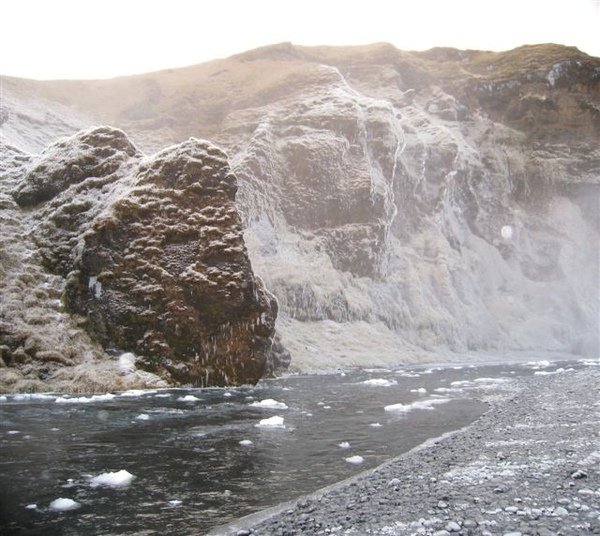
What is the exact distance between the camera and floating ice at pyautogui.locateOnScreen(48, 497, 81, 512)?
8.64 m

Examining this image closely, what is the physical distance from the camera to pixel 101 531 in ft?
25.6

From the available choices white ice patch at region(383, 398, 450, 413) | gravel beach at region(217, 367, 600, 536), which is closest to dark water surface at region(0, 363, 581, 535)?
white ice patch at region(383, 398, 450, 413)

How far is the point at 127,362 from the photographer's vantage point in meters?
26.9

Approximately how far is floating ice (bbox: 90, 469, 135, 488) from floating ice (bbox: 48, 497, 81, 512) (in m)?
1.04

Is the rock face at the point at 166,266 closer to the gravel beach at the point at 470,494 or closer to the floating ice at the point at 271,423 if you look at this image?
the floating ice at the point at 271,423

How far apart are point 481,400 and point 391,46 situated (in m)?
90.7

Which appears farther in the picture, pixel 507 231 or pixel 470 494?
pixel 507 231

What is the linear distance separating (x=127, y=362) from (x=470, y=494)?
69.8 feet

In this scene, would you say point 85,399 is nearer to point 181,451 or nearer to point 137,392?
point 137,392

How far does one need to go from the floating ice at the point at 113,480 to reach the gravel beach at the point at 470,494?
10.1 ft

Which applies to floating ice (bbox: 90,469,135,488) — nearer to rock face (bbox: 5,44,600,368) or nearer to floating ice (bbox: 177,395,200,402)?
floating ice (bbox: 177,395,200,402)

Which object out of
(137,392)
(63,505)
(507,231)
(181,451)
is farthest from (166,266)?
(507,231)

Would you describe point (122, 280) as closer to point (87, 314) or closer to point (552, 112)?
point (87, 314)

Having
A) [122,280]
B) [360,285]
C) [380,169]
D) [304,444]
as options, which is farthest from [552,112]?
[304,444]
